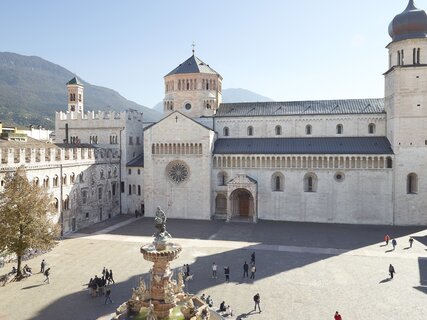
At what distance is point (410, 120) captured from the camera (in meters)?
48.1

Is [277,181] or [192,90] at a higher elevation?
[192,90]

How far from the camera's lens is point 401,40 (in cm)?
4866

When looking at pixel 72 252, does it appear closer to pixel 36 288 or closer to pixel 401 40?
pixel 36 288

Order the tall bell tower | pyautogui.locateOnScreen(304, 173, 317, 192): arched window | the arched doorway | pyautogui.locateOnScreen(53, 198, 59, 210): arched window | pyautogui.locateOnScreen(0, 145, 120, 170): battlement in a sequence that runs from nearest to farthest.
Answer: pyautogui.locateOnScreen(0, 145, 120, 170): battlement < pyautogui.locateOnScreen(53, 198, 59, 210): arched window < the tall bell tower < pyautogui.locateOnScreen(304, 173, 317, 192): arched window < the arched doorway

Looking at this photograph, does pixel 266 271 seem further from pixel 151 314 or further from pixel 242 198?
pixel 242 198

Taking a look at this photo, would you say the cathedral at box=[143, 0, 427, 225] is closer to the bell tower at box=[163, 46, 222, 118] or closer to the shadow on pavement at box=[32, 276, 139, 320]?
the bell tower at box=[163, 46, 222, 118]

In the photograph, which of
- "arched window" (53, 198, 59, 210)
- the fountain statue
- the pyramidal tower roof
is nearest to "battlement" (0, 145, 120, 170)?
"arched window" (53, 198, 59, 210)

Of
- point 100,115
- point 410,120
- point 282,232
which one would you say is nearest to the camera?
point 282,232

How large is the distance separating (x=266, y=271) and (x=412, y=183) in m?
28.6

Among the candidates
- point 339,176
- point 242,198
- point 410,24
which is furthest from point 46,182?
point 410,24

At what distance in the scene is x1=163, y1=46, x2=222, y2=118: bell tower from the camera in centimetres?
6025

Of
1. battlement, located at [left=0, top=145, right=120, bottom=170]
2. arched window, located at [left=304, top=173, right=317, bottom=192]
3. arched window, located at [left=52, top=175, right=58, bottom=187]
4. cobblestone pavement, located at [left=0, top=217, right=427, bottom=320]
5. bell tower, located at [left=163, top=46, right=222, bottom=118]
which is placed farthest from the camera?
bell tower, located at [left=163, top=46, right=222, bottom=118]

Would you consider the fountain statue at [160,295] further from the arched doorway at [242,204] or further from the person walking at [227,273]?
the arched doorway at [242,204]

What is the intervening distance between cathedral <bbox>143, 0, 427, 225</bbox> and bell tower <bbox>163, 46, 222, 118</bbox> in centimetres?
33
